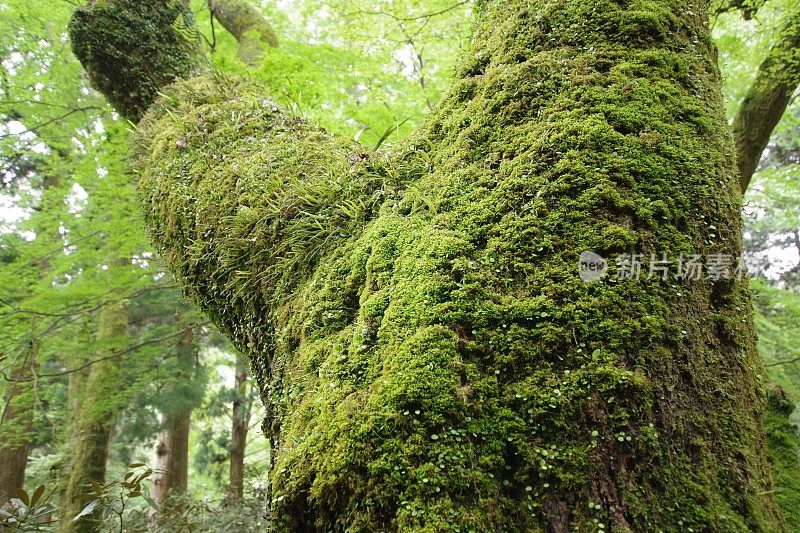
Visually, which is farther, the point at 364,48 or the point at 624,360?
the point at 364,48

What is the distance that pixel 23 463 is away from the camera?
6.95 metres

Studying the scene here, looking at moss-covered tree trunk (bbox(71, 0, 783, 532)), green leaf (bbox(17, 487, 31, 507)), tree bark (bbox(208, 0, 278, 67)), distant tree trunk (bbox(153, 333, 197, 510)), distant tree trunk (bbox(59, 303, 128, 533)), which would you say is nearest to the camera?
moss-covered tree trunk (bbox(71, 0, 783, 532))

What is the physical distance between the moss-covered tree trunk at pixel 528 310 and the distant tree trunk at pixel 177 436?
18.7 ft

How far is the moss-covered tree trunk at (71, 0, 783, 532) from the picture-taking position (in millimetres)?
1074

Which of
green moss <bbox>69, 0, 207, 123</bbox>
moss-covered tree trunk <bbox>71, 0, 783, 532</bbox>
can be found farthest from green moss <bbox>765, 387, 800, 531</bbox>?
green moss <bbox>69, 0, 207, 123</bbox>

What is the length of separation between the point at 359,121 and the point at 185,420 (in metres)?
5.88

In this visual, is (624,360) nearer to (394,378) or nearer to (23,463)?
(394,378)

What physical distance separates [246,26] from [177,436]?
6.39 m

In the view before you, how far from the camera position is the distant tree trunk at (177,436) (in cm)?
704

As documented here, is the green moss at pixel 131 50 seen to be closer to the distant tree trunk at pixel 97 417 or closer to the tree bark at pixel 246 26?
the tree bark at pixel 246 26

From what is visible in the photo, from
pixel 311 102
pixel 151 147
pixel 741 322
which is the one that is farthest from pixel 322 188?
pixel 311 102

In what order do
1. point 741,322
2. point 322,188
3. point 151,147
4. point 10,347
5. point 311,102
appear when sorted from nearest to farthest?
point 741,322
point 322,188
point 151,147
point 311,102
point 10,347

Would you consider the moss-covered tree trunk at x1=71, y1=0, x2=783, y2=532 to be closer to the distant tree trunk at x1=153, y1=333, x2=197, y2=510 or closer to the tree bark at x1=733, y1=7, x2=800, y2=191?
the tree bark at x1=733, y1=7, x2=800, y2=191

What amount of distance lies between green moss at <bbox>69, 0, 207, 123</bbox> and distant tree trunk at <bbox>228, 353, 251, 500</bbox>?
368 centimetres
